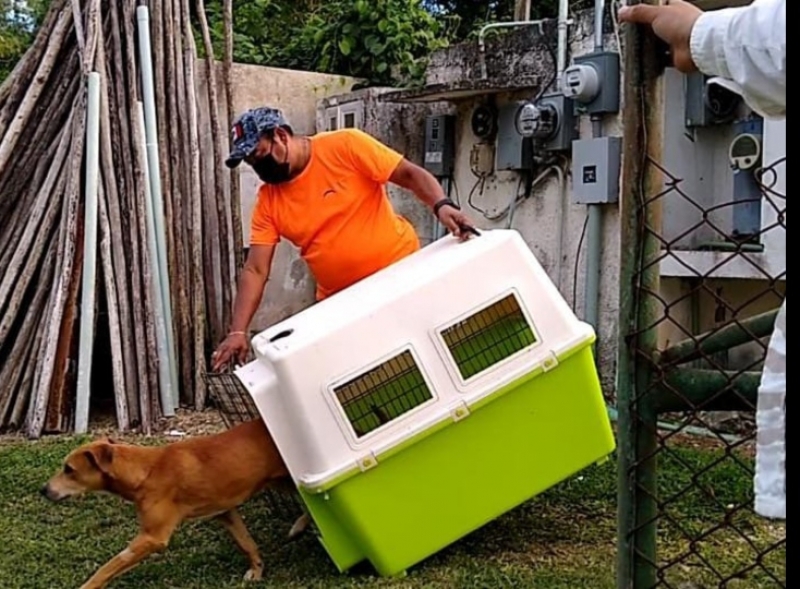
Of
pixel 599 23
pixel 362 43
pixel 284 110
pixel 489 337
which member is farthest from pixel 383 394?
pixel 362 43

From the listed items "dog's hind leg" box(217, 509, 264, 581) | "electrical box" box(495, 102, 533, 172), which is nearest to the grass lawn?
"dog's hind leg" box(217, 509, 264, 581)

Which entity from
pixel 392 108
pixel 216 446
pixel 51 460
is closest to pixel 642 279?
pixel 216 446

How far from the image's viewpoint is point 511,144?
5883 millimetres

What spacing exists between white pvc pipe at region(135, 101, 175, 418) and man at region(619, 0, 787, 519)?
4496 millimetres

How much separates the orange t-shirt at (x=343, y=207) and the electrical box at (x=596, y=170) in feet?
6.21

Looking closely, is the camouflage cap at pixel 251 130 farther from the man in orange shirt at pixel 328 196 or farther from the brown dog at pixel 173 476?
the brown dog at pixel 173 476

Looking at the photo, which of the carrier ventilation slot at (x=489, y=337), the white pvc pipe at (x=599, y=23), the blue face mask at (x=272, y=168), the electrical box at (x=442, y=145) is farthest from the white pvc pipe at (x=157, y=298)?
the carrier ventilation slot at (x=489, y=337)

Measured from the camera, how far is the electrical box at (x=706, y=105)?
16.1ft

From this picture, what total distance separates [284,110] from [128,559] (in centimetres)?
428

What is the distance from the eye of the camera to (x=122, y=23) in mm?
5484

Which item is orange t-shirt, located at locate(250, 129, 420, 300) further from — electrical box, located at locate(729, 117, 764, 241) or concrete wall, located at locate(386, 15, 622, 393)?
concrete wall, located at locate(386, 15, 622, 393)

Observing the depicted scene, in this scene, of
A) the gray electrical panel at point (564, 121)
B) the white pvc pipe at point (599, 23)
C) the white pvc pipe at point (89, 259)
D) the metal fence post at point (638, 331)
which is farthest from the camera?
the gray electrical panel at point (564, 121)

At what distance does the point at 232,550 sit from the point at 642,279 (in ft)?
7.71

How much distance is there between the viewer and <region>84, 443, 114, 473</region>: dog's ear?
305 cm
